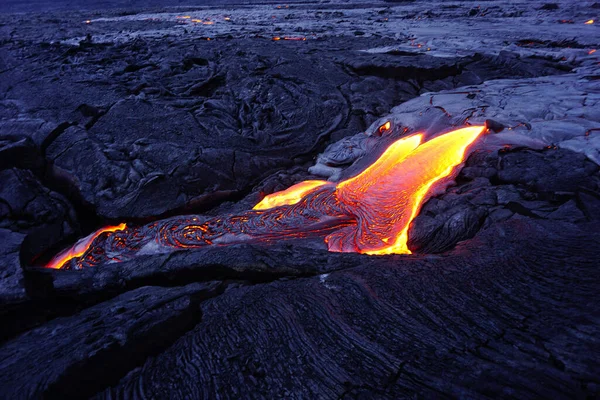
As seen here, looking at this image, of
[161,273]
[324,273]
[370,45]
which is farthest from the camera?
[370,45]

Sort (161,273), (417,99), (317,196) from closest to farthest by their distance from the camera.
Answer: (161,273) → (317,196) → (417,99)

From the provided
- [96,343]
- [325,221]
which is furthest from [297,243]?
[96,343]

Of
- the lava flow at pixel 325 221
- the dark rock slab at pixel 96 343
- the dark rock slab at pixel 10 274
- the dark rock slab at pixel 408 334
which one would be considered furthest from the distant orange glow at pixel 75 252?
the dark rock slab at pixel 408 334

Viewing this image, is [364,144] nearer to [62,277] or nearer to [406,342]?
[406,342]

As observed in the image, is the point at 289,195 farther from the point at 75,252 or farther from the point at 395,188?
the point at 75,252

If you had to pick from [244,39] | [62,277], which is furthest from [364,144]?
[244,39]

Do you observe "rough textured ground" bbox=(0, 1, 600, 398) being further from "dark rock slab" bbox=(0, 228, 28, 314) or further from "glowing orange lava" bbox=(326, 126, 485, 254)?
"glowing orange lava" bbox=(326, 126, 485, 254)

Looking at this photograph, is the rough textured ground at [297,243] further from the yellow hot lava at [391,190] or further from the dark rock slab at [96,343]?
the yellow hot lava at [391,190]
